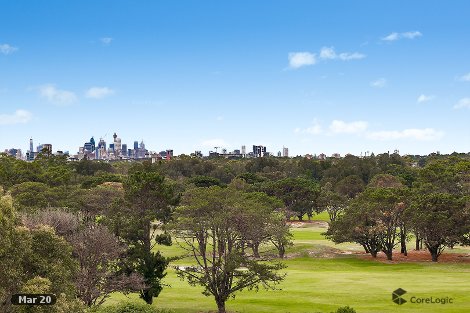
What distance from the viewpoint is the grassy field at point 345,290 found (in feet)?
159

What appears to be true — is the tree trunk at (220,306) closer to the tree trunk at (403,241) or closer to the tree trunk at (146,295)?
the tree trunk at (146,295)

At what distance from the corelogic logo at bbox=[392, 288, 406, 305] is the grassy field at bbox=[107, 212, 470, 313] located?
1.77 feet

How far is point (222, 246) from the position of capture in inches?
1857

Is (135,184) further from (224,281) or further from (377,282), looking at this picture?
(377,282)

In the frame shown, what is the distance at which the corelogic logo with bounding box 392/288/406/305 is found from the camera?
161ft

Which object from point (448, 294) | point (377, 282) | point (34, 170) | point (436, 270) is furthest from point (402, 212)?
point (34, 170)

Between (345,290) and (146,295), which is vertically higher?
(146,295)

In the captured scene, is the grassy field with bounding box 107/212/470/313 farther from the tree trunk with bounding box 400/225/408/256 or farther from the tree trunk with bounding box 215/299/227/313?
the tree trunk with bounding box 400/225/408/256

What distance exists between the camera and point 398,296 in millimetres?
50781
